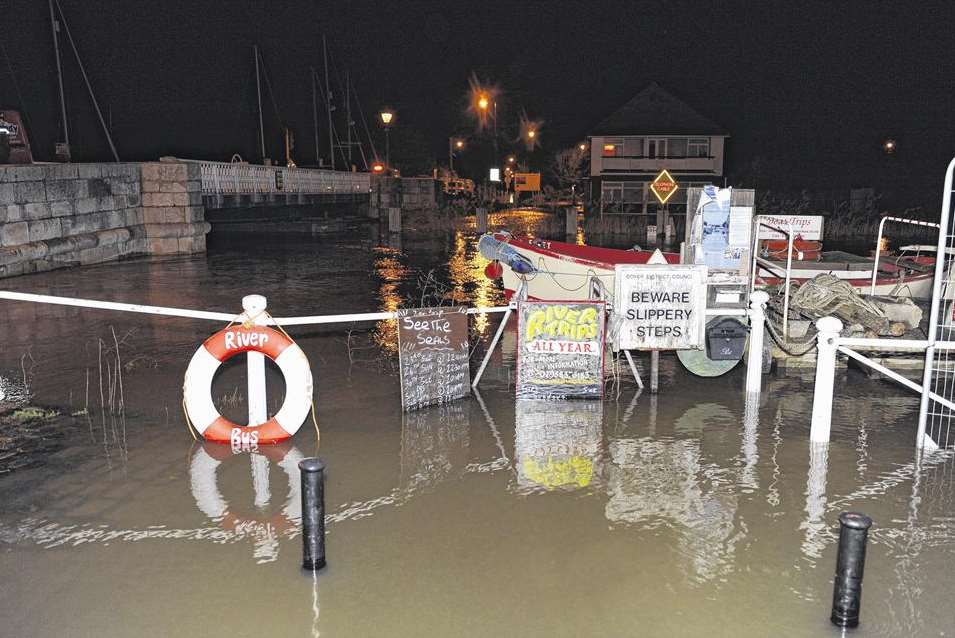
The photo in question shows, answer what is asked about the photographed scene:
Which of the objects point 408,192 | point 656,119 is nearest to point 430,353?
point 408,192

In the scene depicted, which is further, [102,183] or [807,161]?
[807,161]

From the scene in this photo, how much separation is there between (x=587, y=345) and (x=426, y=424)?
6.60 ft

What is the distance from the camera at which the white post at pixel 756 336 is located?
9102mm

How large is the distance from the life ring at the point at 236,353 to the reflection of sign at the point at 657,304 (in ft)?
12.3

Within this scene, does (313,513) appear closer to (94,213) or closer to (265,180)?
(94,213)

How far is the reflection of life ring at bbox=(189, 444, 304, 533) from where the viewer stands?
5891 millimetres

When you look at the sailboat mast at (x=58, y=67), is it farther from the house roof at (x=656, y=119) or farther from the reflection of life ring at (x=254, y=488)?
the house roof at (x=656, y=119)

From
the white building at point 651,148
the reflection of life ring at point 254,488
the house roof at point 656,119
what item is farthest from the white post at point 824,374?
the house roof at point 656,119

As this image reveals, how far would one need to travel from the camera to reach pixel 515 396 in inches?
367

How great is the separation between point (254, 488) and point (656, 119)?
53770 mm

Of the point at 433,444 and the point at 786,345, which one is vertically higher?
the point at 786,345

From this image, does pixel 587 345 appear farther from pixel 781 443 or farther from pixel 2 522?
pixel 2 522

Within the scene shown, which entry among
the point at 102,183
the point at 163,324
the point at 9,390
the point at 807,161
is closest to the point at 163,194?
the point at 102,183

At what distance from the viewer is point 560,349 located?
8.89 m
